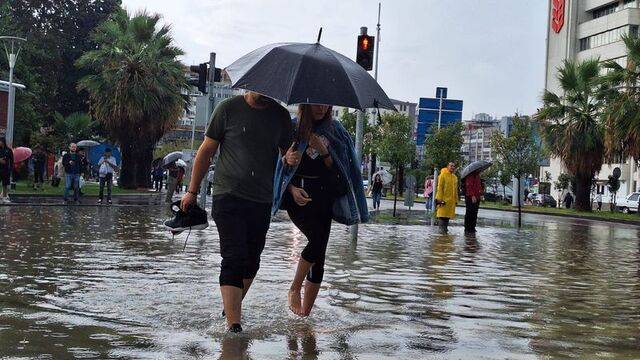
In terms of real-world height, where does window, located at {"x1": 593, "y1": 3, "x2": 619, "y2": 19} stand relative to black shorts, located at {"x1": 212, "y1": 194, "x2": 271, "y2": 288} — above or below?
above

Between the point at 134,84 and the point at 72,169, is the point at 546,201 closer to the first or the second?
the point at 134,84

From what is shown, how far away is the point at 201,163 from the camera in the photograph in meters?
5.89

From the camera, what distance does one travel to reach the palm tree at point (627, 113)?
37.5 m

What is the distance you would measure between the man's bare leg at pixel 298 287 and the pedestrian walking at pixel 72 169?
19596mm

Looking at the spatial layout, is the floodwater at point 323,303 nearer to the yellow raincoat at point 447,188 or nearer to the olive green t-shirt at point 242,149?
the olive green t-shirt at point 242,149

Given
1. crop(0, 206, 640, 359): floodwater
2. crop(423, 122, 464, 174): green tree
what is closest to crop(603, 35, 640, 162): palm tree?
crop(423, 122, 464, 174): green tree

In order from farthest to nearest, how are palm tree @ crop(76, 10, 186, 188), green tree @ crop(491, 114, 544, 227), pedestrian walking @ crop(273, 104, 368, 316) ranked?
palm tree @ crop(76, 10, 186, 188)
green tree @ crop(491, 114, 544, 227)
pedestrian walking @ crop(273, 104, 368, 316)

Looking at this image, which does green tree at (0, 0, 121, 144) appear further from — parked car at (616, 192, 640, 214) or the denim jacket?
the denim jacket

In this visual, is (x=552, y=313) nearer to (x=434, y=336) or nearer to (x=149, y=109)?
(x=434, y=336)

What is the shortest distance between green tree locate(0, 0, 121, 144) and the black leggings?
48824mm

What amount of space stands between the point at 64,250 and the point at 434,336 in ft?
22.2

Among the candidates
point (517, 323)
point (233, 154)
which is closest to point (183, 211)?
point (233, 154)

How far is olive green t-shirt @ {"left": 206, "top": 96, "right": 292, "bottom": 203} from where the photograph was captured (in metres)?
5.82

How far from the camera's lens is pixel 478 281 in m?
9.77
